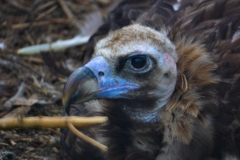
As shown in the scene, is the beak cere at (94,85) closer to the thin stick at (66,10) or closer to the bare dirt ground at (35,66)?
the bare dirt ground at (35,66)

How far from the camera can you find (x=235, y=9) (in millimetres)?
3953

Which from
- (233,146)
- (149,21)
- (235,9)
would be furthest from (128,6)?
(233,146)

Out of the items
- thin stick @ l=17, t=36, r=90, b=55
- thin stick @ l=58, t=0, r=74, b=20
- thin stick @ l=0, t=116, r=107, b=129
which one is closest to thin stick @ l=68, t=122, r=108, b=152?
thin stick @ l=0, t=116, r=107, b=129

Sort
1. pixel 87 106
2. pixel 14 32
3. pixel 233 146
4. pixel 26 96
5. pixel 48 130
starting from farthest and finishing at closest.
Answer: pixel 14 32 → pixel 26 96 → pixel 48 130 → pixel 87 106 → pixel 233 146

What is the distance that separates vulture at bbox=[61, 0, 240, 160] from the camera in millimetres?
3529

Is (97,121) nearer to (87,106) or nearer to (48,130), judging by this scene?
(87,106)

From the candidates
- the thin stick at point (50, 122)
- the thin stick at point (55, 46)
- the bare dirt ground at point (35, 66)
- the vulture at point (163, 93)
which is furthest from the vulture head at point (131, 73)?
the thin stick at point (55, 46)

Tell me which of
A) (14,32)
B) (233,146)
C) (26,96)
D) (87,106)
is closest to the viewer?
(233,146)

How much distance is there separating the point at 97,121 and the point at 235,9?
42.7 inches

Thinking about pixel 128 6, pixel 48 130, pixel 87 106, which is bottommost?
pixel 48 130

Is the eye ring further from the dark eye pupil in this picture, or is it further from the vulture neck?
the vulture neck

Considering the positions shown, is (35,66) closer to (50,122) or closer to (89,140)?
(50,122)

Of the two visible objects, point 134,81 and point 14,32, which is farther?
point 14,32

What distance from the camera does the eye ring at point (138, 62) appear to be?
353cm
